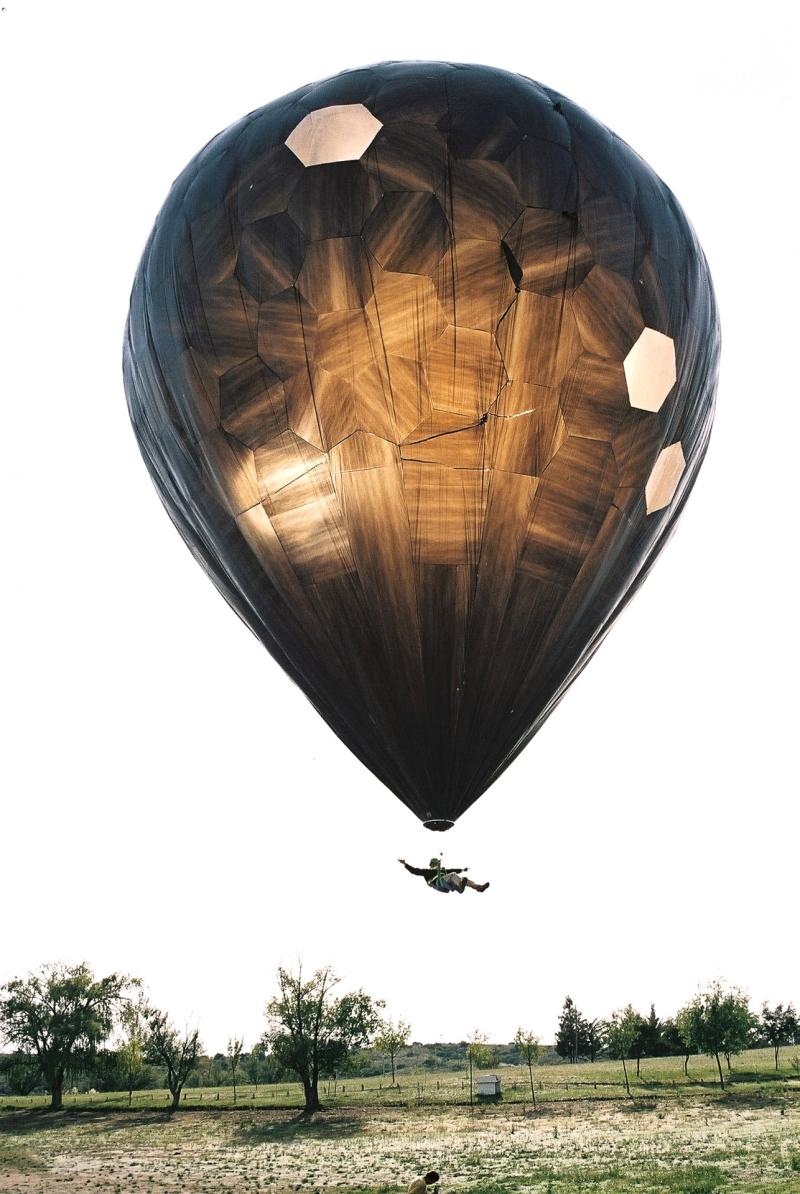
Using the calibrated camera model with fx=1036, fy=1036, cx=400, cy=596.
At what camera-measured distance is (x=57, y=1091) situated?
55.1 metres

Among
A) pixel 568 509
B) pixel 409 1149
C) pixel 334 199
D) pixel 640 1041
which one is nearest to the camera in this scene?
pixel 334 199

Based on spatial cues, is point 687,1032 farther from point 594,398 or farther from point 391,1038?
point 594,398

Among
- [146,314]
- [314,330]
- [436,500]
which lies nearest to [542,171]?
[314,330]

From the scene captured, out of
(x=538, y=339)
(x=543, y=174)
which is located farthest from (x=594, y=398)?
(x=543, y=174)

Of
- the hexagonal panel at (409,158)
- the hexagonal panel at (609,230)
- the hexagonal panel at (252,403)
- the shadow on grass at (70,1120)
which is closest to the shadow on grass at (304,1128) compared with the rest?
the shadow on grass at (70,1120)

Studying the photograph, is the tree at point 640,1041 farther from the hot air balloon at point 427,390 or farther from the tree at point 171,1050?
the hot air balloon at point 427,390

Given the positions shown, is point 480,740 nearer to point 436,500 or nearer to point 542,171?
point 436,500

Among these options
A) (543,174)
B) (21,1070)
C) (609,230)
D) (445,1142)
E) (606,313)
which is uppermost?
(543,174)

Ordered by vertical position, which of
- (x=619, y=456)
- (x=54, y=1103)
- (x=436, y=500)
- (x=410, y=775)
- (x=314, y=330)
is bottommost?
(x=54, y=1103)

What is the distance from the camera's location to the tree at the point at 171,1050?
55719mm

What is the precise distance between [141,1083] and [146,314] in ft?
203

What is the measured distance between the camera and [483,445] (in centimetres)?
932

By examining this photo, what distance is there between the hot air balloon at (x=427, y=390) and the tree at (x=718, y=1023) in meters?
51.9

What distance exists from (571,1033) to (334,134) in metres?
77.2
